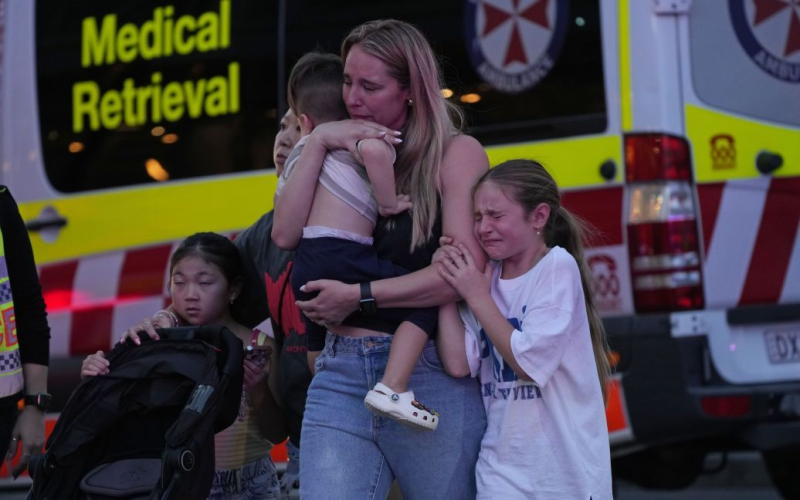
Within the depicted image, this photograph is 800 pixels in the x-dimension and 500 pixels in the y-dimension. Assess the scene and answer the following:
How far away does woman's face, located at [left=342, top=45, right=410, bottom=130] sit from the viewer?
258cm

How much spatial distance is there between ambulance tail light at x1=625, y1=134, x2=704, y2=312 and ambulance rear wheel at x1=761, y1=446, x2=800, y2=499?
1062 mm

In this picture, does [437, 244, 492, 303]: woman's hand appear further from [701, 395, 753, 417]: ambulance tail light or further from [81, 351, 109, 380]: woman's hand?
[701, 395, 753, 417]: ambulance tail light

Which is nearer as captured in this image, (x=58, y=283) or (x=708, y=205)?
(x=708, y=205)

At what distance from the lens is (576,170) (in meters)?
4.18

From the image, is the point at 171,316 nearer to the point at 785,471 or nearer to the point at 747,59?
the point at 747,59

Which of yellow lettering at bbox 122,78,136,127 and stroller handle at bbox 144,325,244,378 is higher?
yellow lettering at bbox 122,78,136,127

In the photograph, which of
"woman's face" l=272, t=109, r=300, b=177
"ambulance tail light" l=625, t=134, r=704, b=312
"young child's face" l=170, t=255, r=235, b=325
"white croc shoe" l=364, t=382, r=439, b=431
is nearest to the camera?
"white croc shoe" l=364, t=382, r=439, b=431

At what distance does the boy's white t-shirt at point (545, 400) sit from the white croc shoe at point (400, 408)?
0.16 metres

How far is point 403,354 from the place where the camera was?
2.48 metres

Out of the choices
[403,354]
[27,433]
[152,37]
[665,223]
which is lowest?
[27,433]

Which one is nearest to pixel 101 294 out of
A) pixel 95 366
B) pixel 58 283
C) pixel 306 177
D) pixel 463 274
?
pixel 58 283

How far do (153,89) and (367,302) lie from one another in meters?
2.48

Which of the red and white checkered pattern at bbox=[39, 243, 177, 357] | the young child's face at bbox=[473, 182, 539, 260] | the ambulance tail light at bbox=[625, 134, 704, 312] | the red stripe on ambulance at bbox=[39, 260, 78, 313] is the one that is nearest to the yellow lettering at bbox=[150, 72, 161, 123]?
the red and white checkered pattern at bbox=[39, 243, 177, 357]

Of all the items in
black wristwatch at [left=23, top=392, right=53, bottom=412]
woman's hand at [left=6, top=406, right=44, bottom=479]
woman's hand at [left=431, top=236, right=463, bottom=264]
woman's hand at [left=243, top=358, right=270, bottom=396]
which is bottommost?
woman's hand at [left=6, top=406, right=44, bottom=479]
